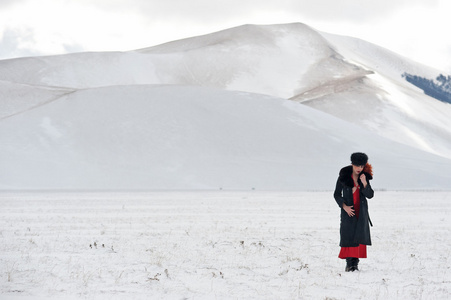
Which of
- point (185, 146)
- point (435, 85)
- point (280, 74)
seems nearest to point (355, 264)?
point (185, 146)

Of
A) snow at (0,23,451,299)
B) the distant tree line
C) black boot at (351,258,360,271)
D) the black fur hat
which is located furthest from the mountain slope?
the distant tree line

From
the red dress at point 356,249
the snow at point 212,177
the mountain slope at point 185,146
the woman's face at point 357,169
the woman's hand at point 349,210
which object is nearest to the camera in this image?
the snow at point 212,177

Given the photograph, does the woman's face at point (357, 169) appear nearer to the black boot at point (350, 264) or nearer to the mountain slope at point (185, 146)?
the black boot at point (350, 264)

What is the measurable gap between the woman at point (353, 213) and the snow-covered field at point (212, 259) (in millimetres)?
341

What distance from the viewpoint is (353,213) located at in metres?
9.87

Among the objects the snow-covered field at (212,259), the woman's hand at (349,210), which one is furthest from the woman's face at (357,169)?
the snow-covered field at (212,259)

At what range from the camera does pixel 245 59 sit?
138875 mm

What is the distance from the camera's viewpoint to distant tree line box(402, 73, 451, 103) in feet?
530

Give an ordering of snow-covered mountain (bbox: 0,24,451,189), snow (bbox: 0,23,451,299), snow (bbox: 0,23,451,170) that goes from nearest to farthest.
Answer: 1. snow (bbox: 0,23,451,299)
2. snow-covered mountain (bbox: 0,24,451,189)
3. snow (bbox: 0,23,451,170)

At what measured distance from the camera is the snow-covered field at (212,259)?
8.51m

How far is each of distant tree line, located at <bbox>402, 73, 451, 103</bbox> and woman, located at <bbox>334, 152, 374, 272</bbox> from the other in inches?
6198

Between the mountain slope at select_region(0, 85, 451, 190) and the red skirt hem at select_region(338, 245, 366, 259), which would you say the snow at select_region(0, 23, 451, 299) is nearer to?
the mountain slope at select_region(0, 85, 451, 190)

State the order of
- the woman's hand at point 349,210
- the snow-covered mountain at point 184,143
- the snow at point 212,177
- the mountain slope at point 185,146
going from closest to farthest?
the snow at point 212,177, the woman's hand at point 349,210, the mountain slope at point 185,146, the snow-covered mountain at point 184,143

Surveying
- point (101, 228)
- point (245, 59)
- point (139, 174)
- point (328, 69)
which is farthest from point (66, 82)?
point (101, 228)
